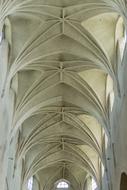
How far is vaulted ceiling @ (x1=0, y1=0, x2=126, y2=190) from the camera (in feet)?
63.9

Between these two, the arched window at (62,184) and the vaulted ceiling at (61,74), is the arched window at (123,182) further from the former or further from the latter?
the arched window at (62,184)

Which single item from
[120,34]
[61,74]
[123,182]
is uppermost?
[120,34]

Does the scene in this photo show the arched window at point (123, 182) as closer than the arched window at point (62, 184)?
Yes

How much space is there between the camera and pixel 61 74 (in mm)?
23188

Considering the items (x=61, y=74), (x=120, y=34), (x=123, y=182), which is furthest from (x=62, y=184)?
(x=120, y=34)

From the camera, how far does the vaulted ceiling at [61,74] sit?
19.5 meters

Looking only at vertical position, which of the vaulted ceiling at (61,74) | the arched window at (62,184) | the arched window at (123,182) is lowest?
the arched window at (123,182)

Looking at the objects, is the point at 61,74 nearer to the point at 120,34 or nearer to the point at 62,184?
the point at 120,34

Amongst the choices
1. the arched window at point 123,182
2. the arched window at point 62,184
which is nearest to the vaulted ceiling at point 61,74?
the arched window at point 62,184

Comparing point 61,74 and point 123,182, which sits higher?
point 61,74

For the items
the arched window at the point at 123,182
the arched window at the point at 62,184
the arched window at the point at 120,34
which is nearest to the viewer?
the arched window at the point at 123,182

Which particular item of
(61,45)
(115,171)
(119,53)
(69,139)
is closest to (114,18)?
(119,53)

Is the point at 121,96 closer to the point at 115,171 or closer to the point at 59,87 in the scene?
the point at 115,171

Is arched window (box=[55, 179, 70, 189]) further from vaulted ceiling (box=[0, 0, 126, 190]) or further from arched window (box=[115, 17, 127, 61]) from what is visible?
arched window (box=[115, 17, 127, 61])
